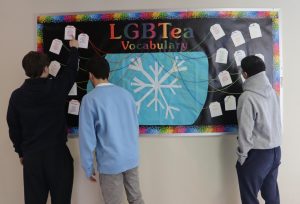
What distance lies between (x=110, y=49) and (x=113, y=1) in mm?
369

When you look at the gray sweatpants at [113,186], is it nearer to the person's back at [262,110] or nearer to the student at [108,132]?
the student at [108,132]

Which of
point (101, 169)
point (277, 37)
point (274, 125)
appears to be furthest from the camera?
point (277, 37)

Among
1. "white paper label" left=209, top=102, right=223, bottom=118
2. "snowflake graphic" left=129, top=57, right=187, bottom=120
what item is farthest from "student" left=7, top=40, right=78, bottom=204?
"white paper label" left=209, top=102, right=223, bottom=118

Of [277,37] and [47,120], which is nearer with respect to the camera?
[47,120]

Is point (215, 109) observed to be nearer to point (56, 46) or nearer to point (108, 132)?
point (108, 132)

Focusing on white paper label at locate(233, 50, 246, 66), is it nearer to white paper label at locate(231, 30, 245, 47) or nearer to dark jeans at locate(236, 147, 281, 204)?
white paper label at locate(231, 30, 245, 47)

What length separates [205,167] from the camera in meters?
2.14

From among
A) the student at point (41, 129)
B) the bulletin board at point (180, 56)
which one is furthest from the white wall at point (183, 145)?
the student at point (41, 129)

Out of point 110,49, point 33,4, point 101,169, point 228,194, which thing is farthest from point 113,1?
point 228,194

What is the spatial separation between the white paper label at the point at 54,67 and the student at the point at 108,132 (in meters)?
0.56

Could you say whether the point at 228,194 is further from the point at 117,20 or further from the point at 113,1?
the point at 113,1

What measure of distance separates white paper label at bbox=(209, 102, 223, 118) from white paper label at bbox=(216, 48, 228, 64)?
0.32 meters

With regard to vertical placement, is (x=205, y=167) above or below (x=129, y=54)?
below

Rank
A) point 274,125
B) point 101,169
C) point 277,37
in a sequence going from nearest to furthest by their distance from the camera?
point 101,169, point 274,125, point 277,37
